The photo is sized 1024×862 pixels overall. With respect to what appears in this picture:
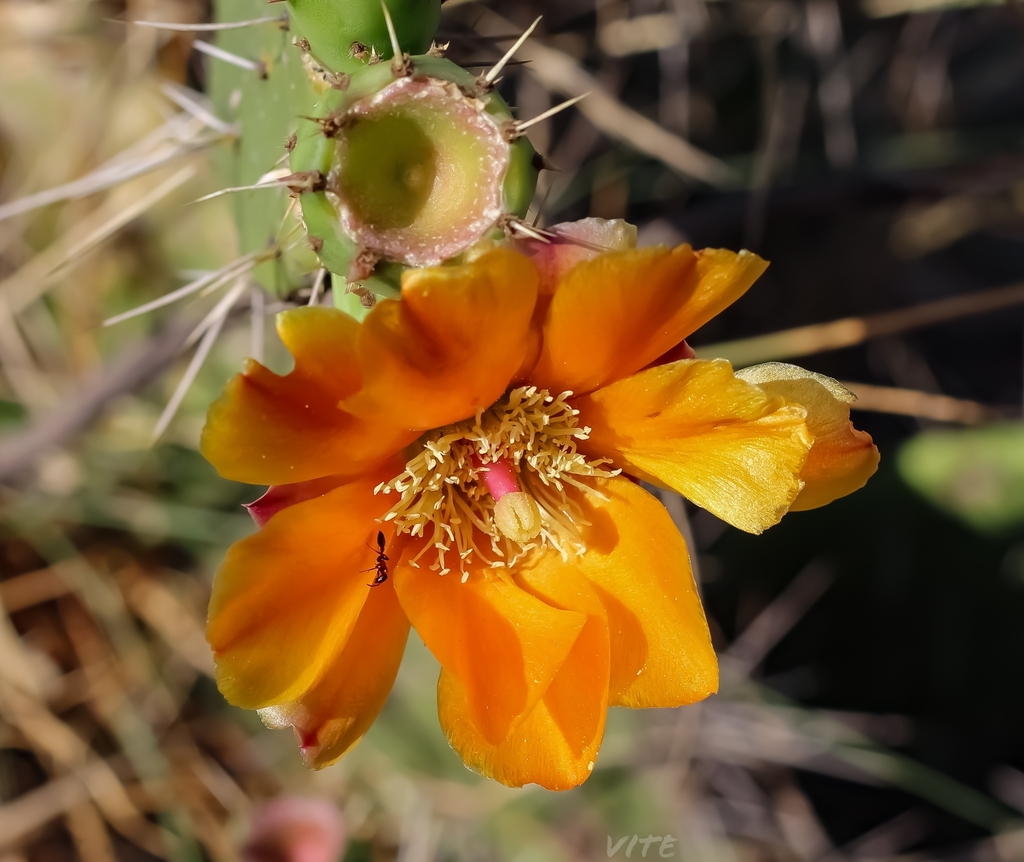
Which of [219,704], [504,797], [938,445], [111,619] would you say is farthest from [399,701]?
[938,445]

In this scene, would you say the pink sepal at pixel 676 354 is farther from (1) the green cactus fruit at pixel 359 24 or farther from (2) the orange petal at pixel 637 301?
(1) the green cactus fruit at pixel 359 24

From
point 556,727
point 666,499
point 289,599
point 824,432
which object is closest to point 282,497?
point 289,599

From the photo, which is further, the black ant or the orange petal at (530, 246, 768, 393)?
the black ant

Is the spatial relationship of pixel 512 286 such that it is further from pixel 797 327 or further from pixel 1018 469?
pixel 797 327

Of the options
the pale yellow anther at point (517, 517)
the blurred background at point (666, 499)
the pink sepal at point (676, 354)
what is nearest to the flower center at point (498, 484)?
the pale yellow anther at point (517, 517)

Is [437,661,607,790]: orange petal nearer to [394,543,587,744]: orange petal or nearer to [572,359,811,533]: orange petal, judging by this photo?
[394,543,587,744]: orange petal

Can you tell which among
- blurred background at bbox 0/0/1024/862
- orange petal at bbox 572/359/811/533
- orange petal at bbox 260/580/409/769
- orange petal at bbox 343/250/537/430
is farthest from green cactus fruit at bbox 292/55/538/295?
blurred background at bbox 0/0/1024/862
